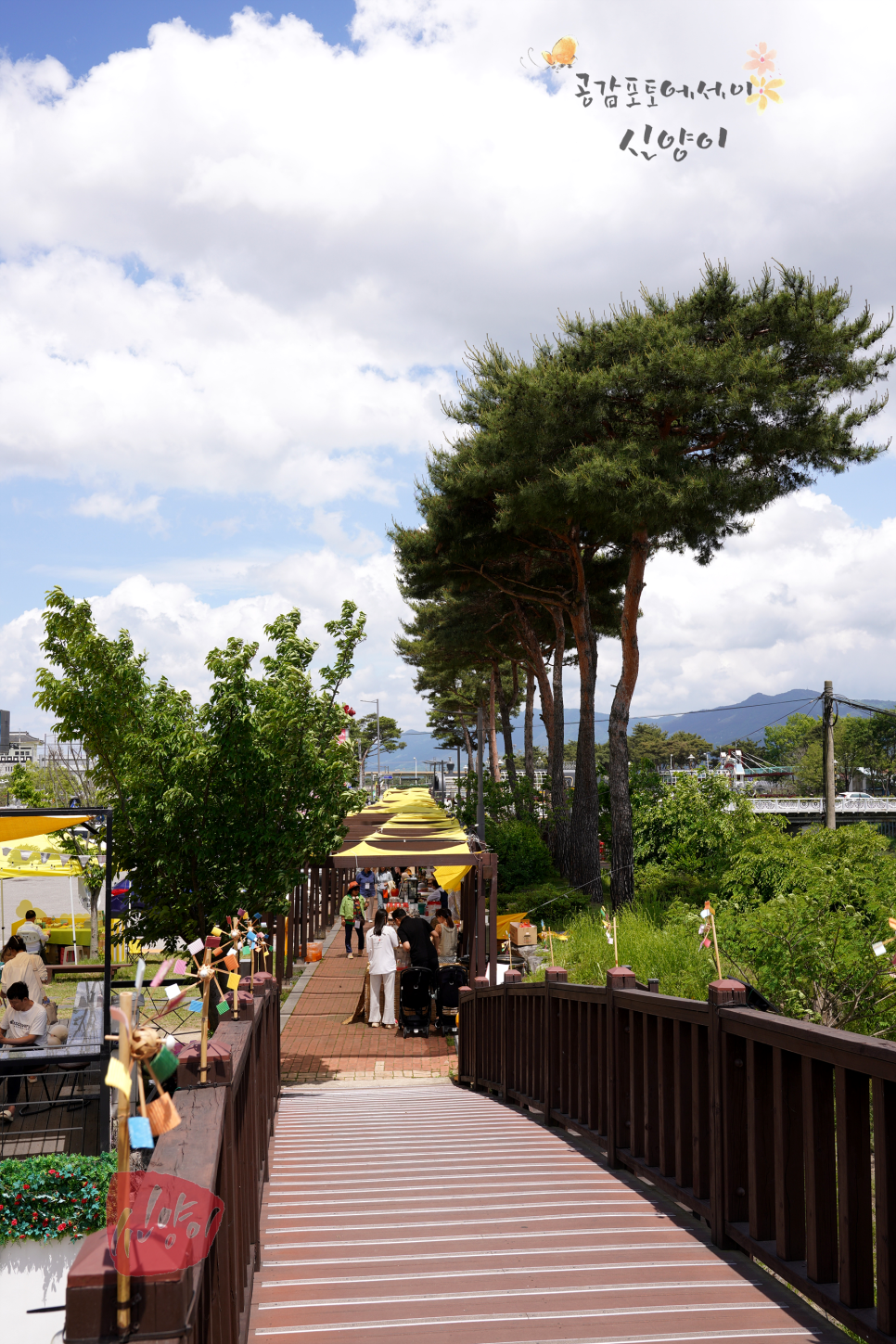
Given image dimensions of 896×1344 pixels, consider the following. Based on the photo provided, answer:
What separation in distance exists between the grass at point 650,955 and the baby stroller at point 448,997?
1.49 metres

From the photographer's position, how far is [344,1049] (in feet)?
41.6

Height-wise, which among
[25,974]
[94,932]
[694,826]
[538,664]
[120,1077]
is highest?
[538,664]

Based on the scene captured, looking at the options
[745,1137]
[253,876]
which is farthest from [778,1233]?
[253,876]

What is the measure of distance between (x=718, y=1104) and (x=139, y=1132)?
2685mm

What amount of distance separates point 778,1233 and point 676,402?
55.5ft

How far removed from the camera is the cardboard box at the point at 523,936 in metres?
18.0

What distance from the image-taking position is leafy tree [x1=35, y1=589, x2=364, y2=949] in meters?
9.66

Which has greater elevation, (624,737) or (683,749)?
(624,737)

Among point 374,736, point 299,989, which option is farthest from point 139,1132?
point 374,736

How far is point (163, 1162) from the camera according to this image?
190cm

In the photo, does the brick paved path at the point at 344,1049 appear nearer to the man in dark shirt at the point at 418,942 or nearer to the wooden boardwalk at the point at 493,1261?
the man in dark shirt at the point at 418,942

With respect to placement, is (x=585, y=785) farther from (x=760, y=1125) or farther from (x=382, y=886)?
(x=760, y=1125)

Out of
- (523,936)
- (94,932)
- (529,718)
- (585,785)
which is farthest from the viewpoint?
(529,718)

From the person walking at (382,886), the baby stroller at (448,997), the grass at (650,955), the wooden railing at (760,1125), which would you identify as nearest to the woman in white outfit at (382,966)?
the baby stroller at (448,997)
